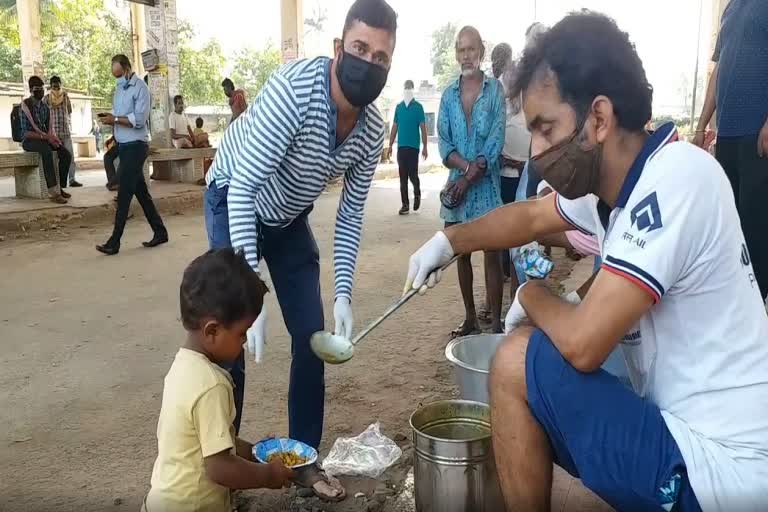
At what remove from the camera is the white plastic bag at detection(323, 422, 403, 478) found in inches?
98.0

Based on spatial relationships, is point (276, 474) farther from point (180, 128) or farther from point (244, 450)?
point (180, 128)

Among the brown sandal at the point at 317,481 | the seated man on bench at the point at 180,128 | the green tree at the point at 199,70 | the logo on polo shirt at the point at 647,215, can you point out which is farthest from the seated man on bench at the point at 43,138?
the green tree at the point at 199,70

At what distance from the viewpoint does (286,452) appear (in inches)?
81.7

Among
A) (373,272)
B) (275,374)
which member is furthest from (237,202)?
(373,272)

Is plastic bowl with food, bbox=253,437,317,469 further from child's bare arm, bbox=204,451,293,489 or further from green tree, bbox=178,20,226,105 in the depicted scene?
green tree, bbox=178,20,226,105

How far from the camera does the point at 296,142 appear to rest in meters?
2.12

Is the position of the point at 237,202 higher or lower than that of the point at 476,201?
higher

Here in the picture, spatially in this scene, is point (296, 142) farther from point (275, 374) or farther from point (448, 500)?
point (275, 374)

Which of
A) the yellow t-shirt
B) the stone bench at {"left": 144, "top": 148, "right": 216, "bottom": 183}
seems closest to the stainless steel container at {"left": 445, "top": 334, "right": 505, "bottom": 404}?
the yellow t-shirt

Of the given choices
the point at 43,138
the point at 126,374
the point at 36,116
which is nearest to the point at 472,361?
the point at 126,374

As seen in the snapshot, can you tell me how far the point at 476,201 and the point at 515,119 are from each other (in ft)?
2.48

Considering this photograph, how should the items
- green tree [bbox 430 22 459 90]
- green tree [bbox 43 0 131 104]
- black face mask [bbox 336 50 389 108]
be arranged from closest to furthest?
black face mask [bbox 336 50 389 108] < green tree [bbox 43 0 131 104] < green tree [bbox 430 22 459 90]

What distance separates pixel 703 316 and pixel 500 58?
3.55 meters

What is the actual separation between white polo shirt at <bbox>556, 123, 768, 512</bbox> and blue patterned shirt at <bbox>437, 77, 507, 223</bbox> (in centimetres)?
254
